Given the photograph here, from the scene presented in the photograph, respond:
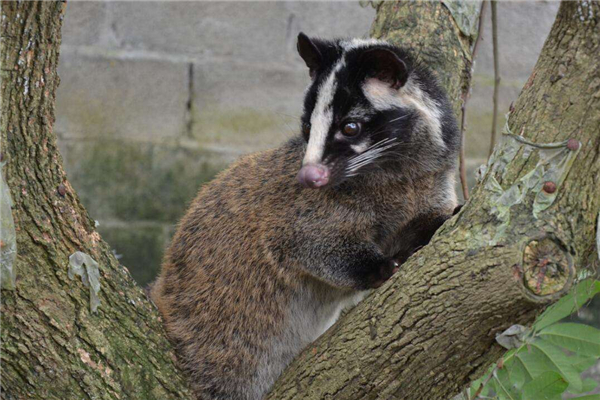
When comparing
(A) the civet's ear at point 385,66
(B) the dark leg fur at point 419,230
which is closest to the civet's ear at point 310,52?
(A) the civet's ear at point 385,66

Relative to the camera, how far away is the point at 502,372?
9.04 ft

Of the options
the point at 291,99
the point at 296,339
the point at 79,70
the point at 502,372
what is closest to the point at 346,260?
the point at 296,339

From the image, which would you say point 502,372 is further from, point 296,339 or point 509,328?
point 296,339

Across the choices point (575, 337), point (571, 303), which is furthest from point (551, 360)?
point (571, 303)

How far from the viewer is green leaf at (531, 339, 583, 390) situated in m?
2.51

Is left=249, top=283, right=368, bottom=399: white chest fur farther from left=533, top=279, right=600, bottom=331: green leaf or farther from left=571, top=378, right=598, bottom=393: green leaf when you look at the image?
left=571, top=378, right=598, bottom=393: green leaf

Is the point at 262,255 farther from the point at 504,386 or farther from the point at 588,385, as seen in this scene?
the point at 588,385

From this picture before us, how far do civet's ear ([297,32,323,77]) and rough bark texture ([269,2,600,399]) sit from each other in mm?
1117

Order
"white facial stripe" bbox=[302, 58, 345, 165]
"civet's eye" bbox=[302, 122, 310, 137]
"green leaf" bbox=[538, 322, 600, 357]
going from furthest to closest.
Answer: "civet's eye" bbox=[302, 122, 310, 137] < "white facial stripe" bbox=[302, 58, 345, 165] < "green leaf" bbox=[538, 322, 600, 357]

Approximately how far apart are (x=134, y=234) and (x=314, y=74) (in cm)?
371

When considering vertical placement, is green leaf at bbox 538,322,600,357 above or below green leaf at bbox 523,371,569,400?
above

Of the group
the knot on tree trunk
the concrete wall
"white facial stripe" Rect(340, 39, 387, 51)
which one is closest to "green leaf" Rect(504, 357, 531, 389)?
the knot on tree trunk

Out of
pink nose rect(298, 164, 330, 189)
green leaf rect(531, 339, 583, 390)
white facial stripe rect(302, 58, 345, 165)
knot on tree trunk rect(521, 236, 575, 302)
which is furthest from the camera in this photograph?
white facial stripe rect(302, 58, 345, 165)

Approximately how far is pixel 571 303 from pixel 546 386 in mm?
357
